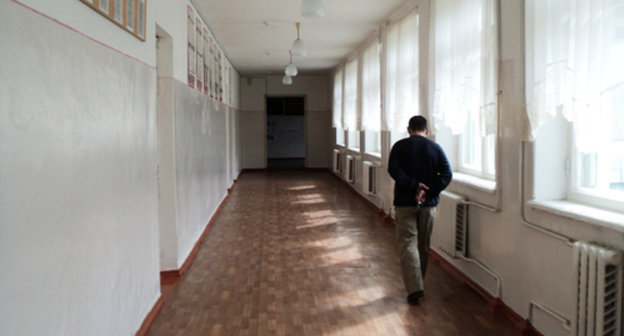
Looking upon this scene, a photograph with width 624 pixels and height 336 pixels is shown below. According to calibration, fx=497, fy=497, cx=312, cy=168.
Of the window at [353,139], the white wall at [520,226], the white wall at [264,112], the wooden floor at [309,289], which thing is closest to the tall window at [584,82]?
the white wall at [520,226]

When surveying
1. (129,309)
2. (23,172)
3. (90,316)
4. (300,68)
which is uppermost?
(300,68)

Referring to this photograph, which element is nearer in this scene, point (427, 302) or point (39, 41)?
point (39, 41)

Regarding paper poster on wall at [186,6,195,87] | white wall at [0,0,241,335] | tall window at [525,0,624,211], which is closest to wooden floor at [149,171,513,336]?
white wall at [0,0,241,335]

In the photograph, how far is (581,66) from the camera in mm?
2916

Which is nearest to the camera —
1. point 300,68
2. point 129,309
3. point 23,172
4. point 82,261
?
point 23,172

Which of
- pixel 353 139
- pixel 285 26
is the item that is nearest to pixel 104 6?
pixel 285 26

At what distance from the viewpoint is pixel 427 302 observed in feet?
14.1

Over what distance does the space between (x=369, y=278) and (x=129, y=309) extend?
8.25 feet

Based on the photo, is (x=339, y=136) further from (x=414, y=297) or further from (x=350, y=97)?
(x=414, y=297)

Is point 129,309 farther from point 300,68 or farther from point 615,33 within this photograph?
point 300,68

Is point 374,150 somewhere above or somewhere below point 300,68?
below

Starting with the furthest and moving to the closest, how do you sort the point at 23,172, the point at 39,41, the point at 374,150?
the point at 374,150
the point at 39,41
the point at 23,172

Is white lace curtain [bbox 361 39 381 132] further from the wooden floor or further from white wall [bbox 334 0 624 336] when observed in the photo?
white wall [bbox 334 0 624 336]

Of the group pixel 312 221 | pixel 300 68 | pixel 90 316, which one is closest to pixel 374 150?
pixel 312 221
